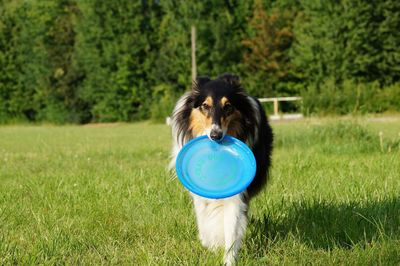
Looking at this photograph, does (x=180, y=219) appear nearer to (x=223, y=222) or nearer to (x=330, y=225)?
(x=223, y=222)

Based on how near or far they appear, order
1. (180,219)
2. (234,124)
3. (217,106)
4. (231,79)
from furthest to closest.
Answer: (180,219) → (231,79) → (234,124) → (217,106)

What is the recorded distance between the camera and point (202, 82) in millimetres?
3676

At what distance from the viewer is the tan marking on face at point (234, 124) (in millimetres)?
3453

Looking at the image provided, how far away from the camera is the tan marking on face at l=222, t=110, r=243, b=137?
11.3 ft

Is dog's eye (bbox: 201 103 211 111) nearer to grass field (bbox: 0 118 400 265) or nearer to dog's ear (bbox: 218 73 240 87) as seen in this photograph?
dog's ear (bbox: 218 73 240 87)

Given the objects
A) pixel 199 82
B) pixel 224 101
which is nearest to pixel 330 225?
pixel 224 101

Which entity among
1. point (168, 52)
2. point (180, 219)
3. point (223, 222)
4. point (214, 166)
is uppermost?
point (214, 166)

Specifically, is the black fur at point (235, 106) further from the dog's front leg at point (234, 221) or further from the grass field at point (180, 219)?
the grass field at point (180, 219)

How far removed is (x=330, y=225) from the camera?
3.75m

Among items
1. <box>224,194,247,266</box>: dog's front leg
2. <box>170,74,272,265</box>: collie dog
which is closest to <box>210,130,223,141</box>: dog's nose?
<box>170,74,272,265</box>: collie dog

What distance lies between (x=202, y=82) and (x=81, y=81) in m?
32.9

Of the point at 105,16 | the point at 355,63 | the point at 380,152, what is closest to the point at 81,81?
the point at 105,16

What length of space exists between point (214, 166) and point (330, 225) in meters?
1.05

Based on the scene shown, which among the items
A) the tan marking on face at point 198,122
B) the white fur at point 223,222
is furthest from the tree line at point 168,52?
the white fur at point 223,222
